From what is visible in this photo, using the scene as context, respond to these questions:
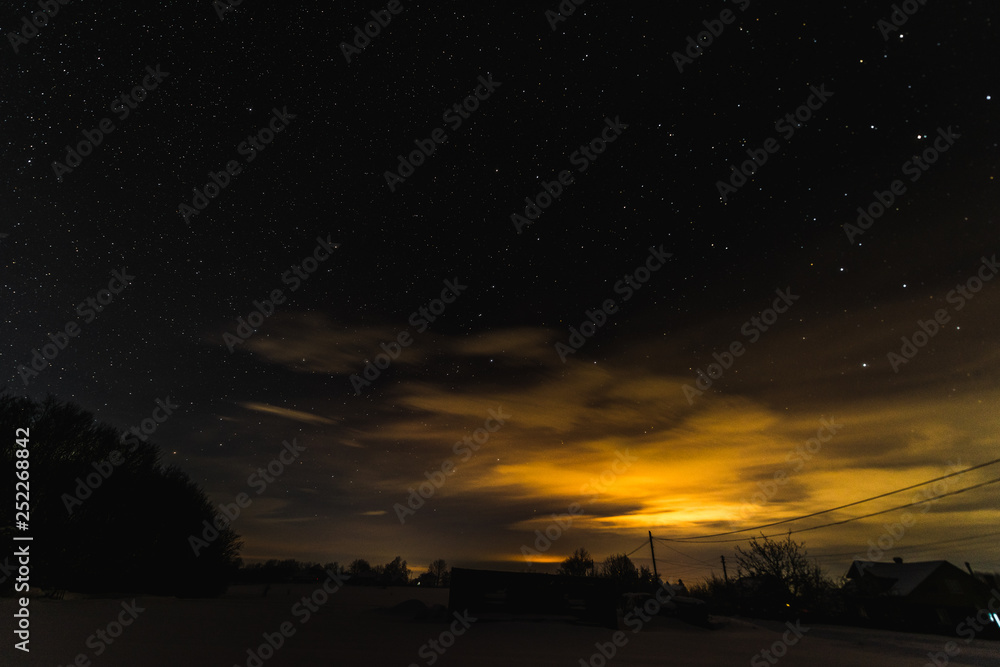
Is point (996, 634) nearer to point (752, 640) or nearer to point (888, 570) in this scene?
point (752, 640)

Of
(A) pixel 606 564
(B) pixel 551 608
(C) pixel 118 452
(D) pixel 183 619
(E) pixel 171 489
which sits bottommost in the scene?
(A) pixel 606 564

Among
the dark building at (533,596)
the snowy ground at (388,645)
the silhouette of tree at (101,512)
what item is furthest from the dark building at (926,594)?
the silhouette of tree at (101,512)

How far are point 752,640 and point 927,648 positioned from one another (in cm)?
663

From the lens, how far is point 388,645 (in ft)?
38.8

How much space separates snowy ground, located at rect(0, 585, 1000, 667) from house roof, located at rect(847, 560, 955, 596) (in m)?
35.6

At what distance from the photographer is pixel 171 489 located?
31.2 metres

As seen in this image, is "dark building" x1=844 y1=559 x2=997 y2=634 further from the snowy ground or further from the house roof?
the snowy ground

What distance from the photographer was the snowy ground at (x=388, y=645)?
29.7 ft

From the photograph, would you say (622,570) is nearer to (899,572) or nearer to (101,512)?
(899,572)

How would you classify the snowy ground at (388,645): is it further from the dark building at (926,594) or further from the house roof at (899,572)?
the house roof at (899,572)

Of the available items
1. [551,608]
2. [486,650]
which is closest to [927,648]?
[551,608]

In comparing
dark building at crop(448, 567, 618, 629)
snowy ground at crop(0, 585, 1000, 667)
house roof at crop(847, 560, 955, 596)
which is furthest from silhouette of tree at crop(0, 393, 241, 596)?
house roof at crop(847, 560, 955, 596)

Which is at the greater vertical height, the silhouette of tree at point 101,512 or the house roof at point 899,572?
the silhouette of tree at point 101,512

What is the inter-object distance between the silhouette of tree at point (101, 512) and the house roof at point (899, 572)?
217ft
